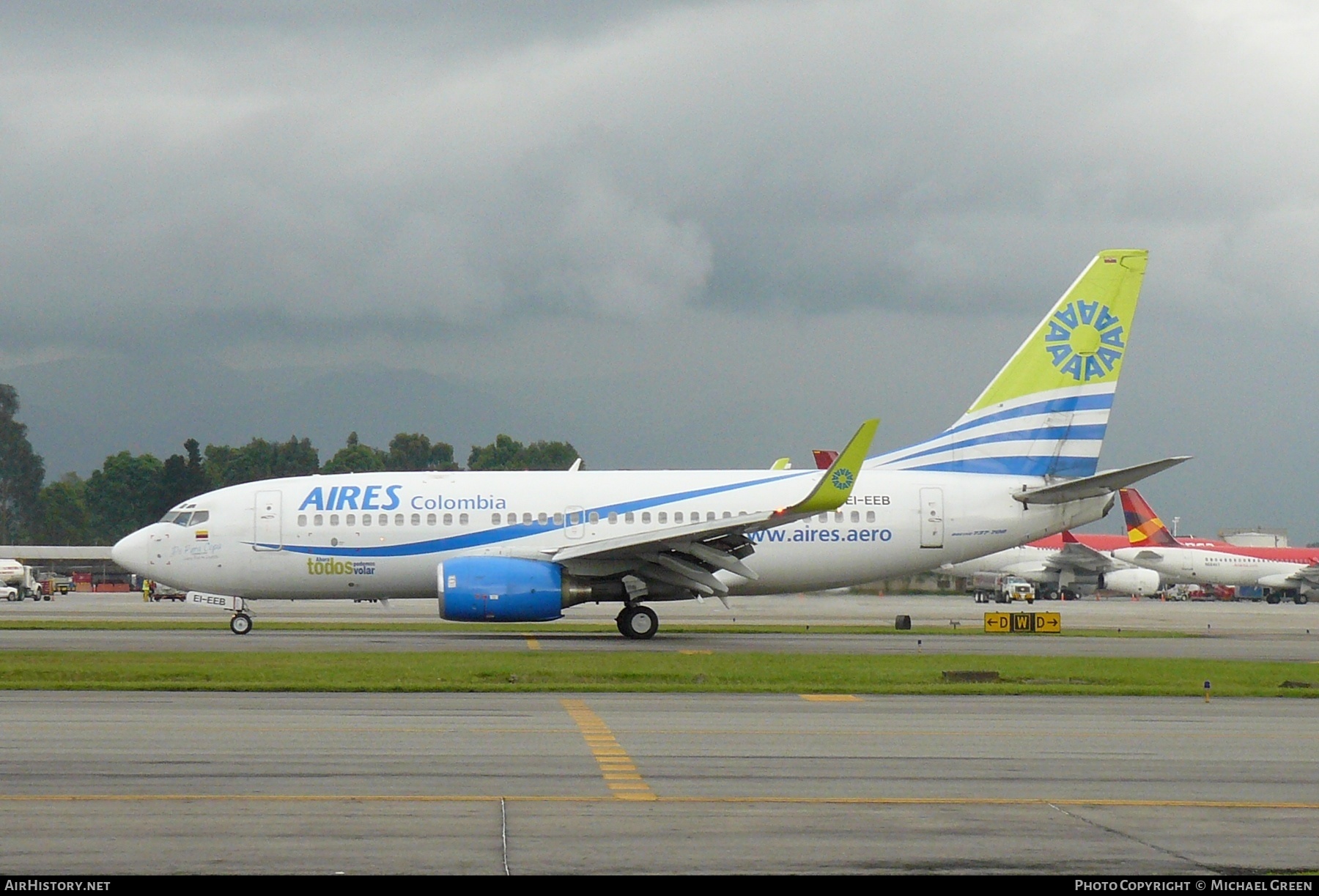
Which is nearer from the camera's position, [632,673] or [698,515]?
[632,673]

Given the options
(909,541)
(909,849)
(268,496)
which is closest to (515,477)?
(268,496)

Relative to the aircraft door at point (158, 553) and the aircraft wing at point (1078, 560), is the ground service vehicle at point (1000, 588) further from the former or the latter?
the aircraft door at point (158, 553)

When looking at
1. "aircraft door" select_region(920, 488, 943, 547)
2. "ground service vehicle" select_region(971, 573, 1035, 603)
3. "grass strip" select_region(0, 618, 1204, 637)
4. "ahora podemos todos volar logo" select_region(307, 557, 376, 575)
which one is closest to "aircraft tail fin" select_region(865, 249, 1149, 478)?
"aircraft door" select_region(920, 488, 943, 547)

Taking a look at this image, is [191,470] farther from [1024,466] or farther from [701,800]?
[701,800]

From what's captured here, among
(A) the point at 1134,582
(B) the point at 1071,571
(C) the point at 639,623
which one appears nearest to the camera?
(C) the point at 639,623

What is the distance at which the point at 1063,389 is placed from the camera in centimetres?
3284

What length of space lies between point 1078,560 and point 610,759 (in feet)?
241

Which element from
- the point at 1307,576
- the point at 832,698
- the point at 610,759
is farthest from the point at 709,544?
the point at 1307,576

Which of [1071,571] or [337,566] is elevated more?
[337,566]

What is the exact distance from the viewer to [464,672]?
72.1 feet

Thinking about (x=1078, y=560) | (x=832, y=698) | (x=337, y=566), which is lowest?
(x=832, y=698)

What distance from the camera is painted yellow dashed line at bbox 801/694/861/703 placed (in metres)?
19.1

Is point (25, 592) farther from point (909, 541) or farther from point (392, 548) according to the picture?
point (909, 541)

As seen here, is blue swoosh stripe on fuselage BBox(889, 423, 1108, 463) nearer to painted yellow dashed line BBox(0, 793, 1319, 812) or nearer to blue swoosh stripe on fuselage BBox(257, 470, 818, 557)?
blue swoosh stripe on fuselage BBox(257, 470, 818, 557)
